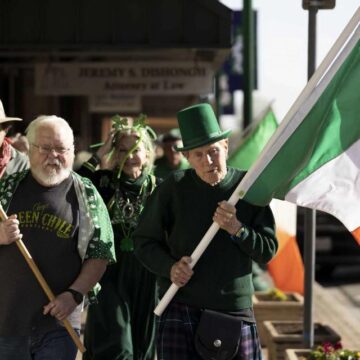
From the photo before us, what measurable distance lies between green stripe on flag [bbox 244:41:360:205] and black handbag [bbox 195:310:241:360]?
59 cm

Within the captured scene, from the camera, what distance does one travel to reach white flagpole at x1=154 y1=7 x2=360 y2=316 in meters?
5.30

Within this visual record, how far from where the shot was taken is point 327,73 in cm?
549

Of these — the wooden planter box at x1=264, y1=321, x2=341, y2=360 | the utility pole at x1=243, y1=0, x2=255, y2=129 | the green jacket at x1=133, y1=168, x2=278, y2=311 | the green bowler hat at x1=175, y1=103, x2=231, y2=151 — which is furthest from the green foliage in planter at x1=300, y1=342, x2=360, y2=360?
the utility pole at x1=243, y1=0, x2=255, y2=129

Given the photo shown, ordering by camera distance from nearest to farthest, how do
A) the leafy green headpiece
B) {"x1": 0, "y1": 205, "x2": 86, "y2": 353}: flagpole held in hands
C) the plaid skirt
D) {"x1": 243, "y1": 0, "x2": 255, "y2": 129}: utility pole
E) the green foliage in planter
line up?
{"x1": 0, "y1": 205, "x2": 86, "y2": 353}: flagpole held in hands, the plaid skirt, the green foliage in planter, the leafy green headpiece, {"x1": 243, "y1": 0, "x2": 255, "y2": 129}: utility pole

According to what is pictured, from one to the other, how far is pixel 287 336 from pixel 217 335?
143 inches

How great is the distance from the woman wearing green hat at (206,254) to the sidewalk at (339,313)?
186 inches

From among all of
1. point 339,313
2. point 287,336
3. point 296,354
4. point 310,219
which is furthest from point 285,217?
point 339,313

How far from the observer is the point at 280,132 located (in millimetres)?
5555

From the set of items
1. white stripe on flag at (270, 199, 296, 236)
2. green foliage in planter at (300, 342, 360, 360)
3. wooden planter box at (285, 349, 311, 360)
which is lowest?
wooden planter box at (285, 349, 311, 360)

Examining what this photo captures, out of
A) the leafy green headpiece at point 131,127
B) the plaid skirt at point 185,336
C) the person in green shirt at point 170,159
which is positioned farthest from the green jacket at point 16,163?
Answer: the person in green shirt at point 170,159

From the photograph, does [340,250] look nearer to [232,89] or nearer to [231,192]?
[232,89]

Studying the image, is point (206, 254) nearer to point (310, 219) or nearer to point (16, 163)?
point (16, 163)

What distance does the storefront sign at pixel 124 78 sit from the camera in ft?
45.1

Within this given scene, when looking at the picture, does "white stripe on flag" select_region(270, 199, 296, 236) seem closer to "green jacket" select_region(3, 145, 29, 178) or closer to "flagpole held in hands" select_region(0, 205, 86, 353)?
"green jacket" select_region(3, 145, 29, 178)
